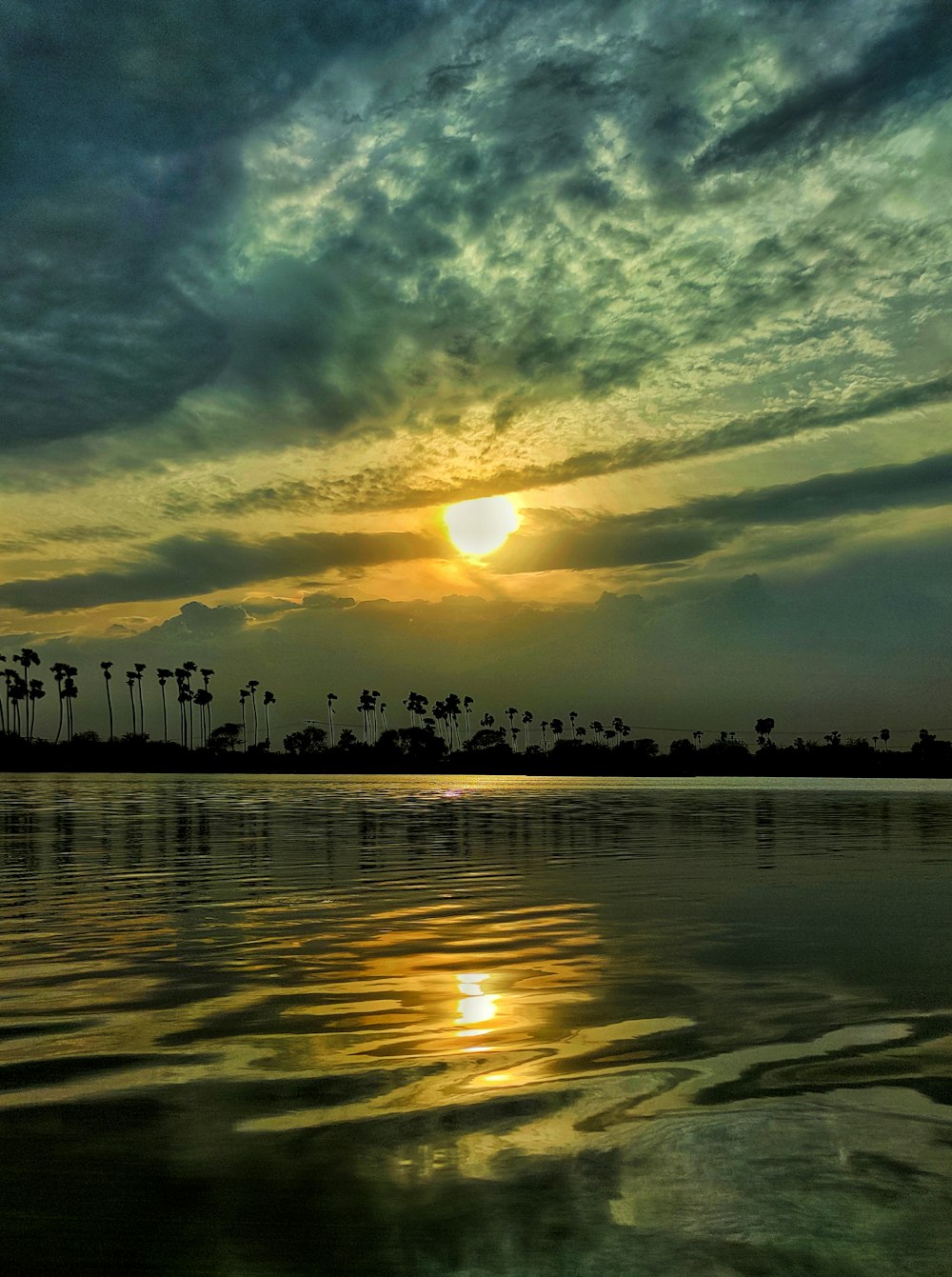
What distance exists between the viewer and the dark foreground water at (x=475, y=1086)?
4.29 meters

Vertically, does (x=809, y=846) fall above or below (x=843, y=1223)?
below

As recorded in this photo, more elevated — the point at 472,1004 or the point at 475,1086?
the point at 475,1086

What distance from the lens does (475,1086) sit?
20.7 feet

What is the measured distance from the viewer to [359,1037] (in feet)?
24.7

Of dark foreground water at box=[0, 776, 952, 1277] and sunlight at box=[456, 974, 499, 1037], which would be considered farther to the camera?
sunlight at box=[456, 974, 499, 1037]

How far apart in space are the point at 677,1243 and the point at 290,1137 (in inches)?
86.2

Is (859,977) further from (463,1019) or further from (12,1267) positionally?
(12,1267)

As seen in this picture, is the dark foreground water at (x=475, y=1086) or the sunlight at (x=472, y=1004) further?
the sunlight at (x=472, y=1004)

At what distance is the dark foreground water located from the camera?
429cm

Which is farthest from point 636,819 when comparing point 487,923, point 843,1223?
point 843,1223

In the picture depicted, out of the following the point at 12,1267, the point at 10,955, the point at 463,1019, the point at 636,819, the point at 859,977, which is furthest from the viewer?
the point at 636,819

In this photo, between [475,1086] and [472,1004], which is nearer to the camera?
[475,1086]

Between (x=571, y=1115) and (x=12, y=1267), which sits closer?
(x=12, y=1267)

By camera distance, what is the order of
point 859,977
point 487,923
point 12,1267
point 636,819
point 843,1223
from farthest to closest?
1. point 636,819
2. point 487,923
3. point 859,977
4. point 843,1223
5. point 12,1267
